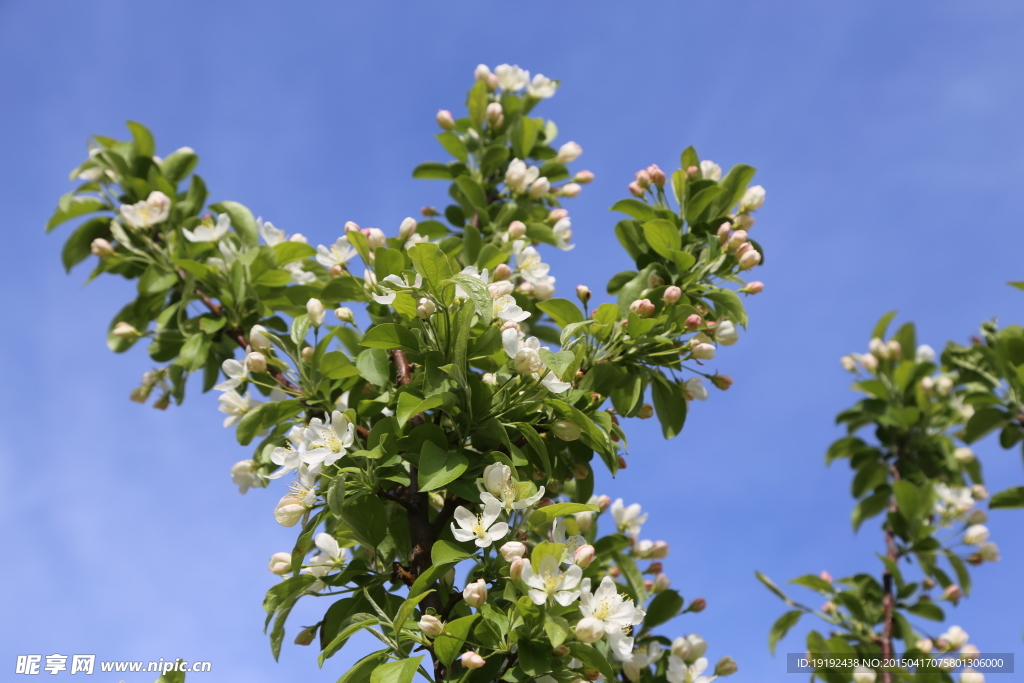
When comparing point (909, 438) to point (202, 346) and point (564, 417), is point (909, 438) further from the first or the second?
point (202, 346)

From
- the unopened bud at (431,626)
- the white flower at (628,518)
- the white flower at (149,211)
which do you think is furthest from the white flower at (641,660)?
the white flower at (149,211)

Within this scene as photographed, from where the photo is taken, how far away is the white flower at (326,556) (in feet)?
6.19

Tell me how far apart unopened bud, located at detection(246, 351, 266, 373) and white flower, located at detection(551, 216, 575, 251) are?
1.06m

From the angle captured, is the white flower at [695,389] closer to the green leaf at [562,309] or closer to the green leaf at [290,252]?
the green leaf at [562,309]

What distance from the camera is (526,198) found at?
273 cm

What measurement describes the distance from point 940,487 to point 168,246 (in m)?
3.57

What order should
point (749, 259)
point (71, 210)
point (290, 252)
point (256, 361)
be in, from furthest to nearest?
point (71, 210), point (290, 252), point (749, 259), point (256, 361)

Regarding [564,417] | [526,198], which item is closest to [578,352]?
[564,417]

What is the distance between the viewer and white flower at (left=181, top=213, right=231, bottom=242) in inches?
99.5

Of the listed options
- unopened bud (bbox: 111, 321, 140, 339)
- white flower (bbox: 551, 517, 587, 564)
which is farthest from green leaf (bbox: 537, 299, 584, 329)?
unopened bud (bbox: 111, 321, 140, 339)

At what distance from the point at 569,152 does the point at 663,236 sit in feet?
2.87

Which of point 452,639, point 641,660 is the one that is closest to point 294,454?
point 452,639

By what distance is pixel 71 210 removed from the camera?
276cm

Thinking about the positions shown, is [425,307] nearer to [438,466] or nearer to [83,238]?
[438,466]
